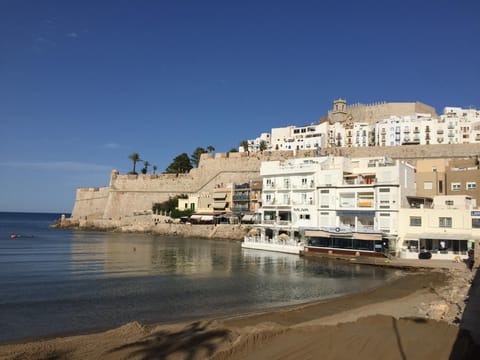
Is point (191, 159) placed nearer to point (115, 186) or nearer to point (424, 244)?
point (115, 186)

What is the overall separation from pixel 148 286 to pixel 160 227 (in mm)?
44641

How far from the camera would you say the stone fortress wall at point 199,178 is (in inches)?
2311

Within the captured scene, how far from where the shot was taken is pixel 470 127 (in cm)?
7512

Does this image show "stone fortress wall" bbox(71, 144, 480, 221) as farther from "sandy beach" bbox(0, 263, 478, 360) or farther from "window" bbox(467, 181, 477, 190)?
"sandy beach" bbox(0, 263, 478, 360)

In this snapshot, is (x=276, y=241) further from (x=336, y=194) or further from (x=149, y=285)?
(x=149, y=285)

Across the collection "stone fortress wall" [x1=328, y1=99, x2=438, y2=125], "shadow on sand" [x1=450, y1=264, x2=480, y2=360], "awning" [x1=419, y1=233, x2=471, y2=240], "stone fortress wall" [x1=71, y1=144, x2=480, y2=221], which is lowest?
"shadow on sand" [x1=450, y1=264, x2=480, y2=360]

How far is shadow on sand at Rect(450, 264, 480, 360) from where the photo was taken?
1006cm

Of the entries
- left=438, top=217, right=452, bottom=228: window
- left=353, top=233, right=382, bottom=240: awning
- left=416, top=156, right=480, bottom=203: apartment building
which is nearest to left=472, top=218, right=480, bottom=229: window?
left=438, top=217, right=452, bottom=228: window

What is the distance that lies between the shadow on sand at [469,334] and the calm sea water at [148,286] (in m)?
6.21

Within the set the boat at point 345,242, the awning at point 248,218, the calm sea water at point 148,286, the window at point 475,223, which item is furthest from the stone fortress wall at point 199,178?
the calm sea water at point 148,286

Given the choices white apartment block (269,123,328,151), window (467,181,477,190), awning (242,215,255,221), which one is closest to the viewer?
window (467,181,477,190)

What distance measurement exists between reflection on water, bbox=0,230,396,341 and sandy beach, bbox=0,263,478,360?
7.38ft

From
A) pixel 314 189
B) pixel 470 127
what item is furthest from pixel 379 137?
pixel 314 189

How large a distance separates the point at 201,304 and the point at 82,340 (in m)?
6.74
